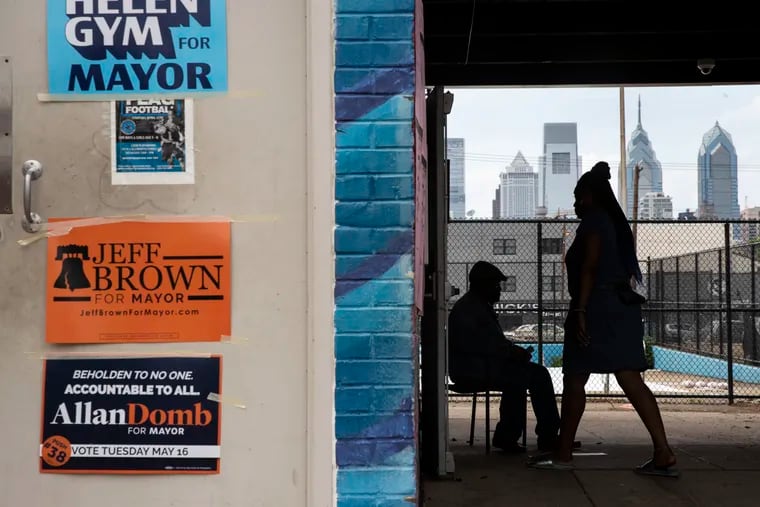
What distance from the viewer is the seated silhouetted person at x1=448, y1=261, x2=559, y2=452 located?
6641 millimetres

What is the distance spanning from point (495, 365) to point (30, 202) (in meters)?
4.35

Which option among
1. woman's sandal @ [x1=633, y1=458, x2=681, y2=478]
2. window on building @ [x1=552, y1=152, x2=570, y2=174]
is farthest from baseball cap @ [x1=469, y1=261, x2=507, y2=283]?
window on building @ [x1=552, y1=152, x2=570, y2=174]

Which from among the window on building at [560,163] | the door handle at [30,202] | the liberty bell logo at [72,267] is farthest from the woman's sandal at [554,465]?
the window on building at [560,163]

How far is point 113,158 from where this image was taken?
3115mm

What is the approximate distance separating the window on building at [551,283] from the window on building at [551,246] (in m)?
0.34

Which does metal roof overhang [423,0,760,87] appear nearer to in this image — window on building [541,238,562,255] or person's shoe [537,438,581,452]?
window on building [541,238,562,255]

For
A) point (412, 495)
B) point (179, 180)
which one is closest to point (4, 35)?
point (179, 180)

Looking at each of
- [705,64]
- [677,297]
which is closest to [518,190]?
[677,297]

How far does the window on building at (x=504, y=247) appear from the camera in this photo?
13531 mm

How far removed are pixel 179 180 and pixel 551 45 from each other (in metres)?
5.65

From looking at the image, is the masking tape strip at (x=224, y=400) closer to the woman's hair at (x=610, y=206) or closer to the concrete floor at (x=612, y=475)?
the concrete floor at (x=612, y=475)

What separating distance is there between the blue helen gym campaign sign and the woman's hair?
321 centimetres

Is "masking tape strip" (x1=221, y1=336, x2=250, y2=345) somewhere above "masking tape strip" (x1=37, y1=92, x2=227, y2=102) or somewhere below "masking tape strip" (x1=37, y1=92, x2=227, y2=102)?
below

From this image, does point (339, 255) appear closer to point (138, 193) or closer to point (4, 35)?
point (138, 193)
